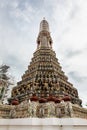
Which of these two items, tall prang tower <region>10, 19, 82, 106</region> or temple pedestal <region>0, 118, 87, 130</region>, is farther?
tall prang tower <region>10, 19, 82, 106</region>

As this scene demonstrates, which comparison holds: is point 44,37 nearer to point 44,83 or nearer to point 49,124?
point 44,83

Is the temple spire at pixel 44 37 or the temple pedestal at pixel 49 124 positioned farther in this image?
the temple spire at pixel 44 37

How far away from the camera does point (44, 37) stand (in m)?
24.0

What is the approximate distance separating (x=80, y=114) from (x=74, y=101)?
682 centimetres

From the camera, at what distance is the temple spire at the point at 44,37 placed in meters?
22.8

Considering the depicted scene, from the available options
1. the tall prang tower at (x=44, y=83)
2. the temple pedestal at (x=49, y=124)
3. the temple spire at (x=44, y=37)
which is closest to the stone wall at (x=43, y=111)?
the temple pedestal at (x=49, y=124)

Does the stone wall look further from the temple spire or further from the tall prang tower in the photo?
the temple spire

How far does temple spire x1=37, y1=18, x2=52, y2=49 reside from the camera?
899 inches

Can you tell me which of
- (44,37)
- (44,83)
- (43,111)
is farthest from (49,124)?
(44,37)

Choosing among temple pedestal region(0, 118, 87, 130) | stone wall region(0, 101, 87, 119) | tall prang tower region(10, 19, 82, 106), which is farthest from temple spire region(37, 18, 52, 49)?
temple pedestal region(0, 118, 87, 130)

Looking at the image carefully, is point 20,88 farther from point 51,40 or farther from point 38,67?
point 51,40

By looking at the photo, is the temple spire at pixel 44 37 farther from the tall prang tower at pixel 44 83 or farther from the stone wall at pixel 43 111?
the stone wall at pixel 43 111

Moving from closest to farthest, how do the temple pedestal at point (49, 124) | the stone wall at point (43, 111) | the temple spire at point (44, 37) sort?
the temple pedestal at point (49, 124) < the stone wall at point (43, 111) < the temple spire at point (44, 37)

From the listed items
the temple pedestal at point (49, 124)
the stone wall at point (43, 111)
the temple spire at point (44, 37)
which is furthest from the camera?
the temple spire at point (44, 37)
